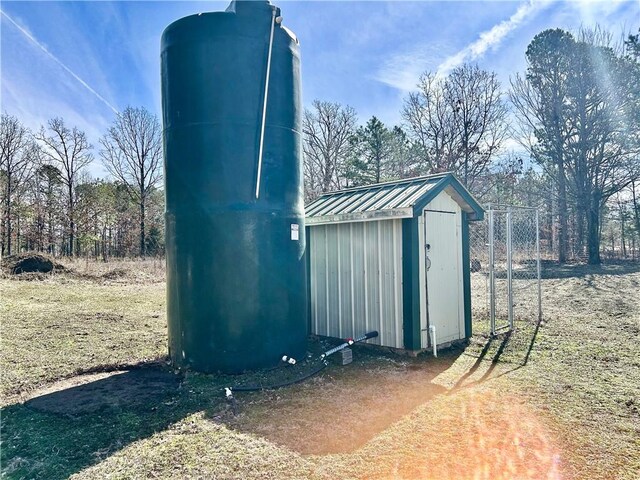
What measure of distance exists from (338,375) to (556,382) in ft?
7.14

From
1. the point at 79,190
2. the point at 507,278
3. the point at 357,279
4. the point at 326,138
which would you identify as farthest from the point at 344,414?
the point at 79,190

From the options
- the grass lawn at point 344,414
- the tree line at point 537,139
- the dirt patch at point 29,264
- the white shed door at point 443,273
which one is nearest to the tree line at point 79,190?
the dirt patch at point 29,264

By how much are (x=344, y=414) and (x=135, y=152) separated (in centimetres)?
2615

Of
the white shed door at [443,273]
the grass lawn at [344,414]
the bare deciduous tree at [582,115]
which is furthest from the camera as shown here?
the bare deciduous tree at [582,115]

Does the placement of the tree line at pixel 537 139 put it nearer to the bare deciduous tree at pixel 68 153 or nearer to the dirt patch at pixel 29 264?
the bare deciduous tree at pixel 68 153

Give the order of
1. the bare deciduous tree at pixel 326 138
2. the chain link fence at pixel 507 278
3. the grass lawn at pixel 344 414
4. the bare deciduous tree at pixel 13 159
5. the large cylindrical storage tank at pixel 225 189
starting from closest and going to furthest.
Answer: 1. the grass lawn at pixel 344 414
2. the large cylindrical storage tank at pixel 225 189
3. the chain link fence at pixel 507 278
4. the bare deciduous tree at pixel 13 159
5. the bare deciduous tree at pixel 326 138

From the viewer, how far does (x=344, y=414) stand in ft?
10.5

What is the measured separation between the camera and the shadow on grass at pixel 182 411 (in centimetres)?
268

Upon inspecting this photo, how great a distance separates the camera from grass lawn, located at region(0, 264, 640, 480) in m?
2.45

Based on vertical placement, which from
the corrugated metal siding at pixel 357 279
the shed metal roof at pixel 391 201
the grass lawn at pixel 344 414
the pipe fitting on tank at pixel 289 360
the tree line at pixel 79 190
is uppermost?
the tree line at pixel 79 190

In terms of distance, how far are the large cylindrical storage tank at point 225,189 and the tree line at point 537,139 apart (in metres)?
17.9

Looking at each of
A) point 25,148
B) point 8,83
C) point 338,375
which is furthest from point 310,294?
point 25,148

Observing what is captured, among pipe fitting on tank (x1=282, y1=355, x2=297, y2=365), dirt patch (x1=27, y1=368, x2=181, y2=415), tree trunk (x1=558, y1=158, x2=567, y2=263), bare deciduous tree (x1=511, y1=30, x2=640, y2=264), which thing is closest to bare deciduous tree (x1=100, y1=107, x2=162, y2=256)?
bare deciduous tree (x1=511, y1=30, x2=640, y2=264)

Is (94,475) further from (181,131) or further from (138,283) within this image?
(138,283)
